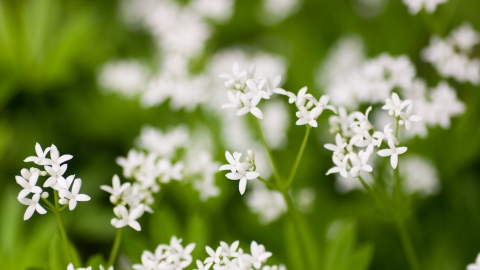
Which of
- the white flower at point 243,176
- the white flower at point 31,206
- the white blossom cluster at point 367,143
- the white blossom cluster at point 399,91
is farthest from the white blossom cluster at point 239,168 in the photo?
the white blossom cluster at point 399,91

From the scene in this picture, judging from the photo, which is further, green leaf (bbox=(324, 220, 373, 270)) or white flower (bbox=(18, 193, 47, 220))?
green leaf (bbox=(324, 220, 373, 270))

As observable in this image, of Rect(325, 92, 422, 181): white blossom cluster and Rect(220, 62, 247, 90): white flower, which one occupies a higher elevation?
Rect(220, 62, 247, 90): white flower

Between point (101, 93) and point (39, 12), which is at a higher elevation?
point (39, 12)

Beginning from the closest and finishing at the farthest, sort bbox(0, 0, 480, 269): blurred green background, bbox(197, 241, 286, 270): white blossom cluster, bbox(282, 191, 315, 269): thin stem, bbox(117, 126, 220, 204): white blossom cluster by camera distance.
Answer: bbox(197, 241, 286, 270): white blossom cluster
bbox(282, 191, 315, 269): thin stem
bbox(117, 126, 220, 204): white blossom cluster
bbox(0, 0, 480, 269): blurred green background

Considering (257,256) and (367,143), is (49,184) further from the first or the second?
(367,143)

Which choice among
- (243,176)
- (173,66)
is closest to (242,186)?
(243,176)

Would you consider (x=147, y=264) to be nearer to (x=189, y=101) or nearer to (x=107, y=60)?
(x=189, y=101)

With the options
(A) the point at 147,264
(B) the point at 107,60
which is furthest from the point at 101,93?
(A) the point at 147,264

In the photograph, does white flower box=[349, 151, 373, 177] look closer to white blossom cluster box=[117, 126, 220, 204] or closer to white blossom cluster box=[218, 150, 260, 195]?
white blossom cluster box=[218, 150, 260, 195]

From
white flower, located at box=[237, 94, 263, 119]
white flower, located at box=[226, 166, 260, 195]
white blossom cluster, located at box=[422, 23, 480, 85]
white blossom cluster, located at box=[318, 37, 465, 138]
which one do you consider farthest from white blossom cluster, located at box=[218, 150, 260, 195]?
white blossom cluster, located at box=[422, 23, 480, 85]
